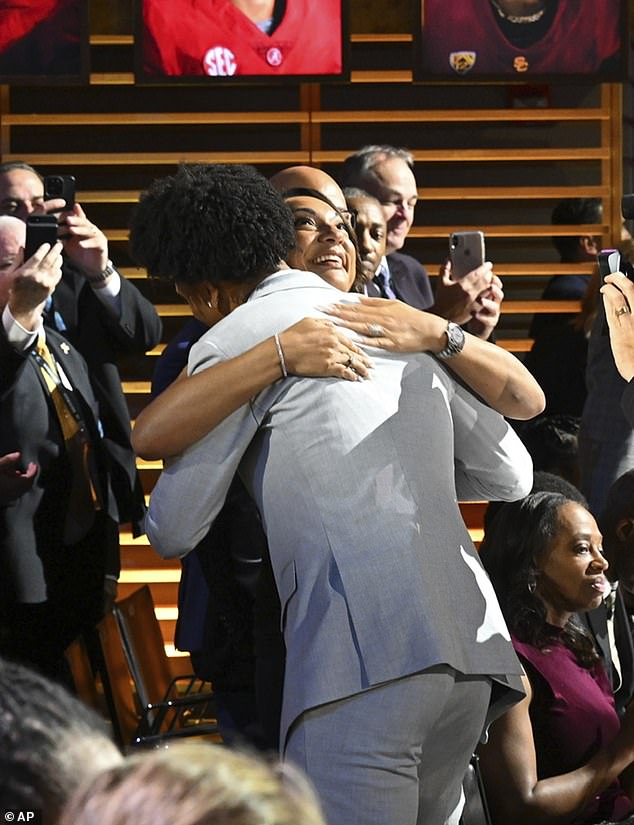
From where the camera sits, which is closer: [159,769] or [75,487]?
[159,769]

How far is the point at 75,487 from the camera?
384 centimetres

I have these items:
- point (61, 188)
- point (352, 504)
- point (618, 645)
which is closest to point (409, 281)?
point (61, 188)

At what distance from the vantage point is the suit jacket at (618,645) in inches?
132

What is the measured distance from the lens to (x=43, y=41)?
221 inches

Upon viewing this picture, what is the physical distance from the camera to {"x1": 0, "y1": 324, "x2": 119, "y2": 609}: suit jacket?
147 inches

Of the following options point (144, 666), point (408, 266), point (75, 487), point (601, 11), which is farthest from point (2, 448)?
point (601, 11)

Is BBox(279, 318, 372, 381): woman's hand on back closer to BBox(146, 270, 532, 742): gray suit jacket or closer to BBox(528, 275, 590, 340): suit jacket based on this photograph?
BBox(146, 270, 532, 742): gray suit jacket

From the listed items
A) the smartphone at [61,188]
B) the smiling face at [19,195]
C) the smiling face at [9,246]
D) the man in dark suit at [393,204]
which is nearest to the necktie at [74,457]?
the smiling face at [9,246]

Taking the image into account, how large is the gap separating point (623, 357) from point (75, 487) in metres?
1.55

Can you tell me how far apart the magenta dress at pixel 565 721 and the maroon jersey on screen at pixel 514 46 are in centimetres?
318

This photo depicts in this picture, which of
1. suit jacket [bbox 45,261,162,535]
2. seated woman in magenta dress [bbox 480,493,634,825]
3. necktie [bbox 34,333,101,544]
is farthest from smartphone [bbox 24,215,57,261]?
seated woman in magenta dress [bbox 480,493,634,825]

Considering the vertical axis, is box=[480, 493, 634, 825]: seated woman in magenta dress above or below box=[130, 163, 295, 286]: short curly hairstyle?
below

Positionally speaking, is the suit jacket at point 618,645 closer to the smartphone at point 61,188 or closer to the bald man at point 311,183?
the bald man at point 311,183

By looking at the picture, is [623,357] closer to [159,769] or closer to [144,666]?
[144,666]
